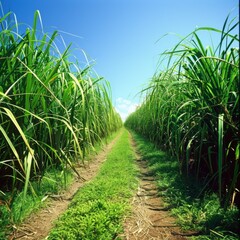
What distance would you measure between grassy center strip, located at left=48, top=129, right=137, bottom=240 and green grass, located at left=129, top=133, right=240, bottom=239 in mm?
325

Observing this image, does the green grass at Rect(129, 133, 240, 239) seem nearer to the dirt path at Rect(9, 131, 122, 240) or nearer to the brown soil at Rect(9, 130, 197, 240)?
the brown soil at Rect(9, 130, 197, 240)

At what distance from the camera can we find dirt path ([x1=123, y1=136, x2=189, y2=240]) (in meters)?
1.52

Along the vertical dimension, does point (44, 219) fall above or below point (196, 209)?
below

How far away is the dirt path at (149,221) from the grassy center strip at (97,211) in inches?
2.6

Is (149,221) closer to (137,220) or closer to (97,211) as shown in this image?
(137,220)

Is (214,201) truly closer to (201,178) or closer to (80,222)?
(201,178)

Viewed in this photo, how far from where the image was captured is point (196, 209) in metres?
1.77

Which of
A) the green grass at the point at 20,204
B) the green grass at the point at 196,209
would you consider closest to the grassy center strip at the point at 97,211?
the green grass at the point at 20,204

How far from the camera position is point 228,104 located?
66.9 inches

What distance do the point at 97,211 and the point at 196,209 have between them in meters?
0.66

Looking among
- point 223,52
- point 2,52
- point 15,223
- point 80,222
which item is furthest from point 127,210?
point 2,52

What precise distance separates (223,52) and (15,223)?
172 centimetres

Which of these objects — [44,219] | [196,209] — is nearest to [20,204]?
[44,219]

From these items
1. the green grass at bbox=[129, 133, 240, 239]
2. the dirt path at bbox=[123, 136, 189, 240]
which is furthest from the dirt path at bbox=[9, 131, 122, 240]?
the green grass at bbox=[129, 133, 240, 239]
